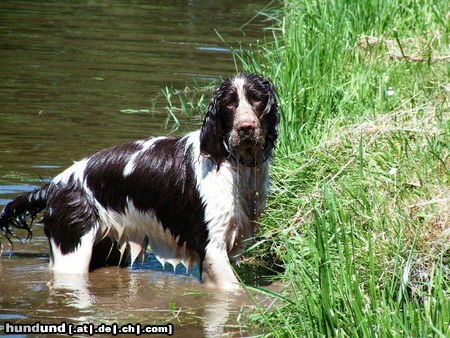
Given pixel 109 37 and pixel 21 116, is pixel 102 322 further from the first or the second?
pixel 109 37

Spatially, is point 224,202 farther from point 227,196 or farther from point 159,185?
point 159,185

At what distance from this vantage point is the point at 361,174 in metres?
5.59

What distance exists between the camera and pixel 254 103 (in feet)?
18.3

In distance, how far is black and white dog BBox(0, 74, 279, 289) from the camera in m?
5.59

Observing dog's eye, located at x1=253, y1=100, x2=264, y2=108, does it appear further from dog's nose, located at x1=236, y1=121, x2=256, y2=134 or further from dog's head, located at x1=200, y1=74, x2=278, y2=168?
dog's nose, located at x1=236, y1=121, x2=256, y2=134

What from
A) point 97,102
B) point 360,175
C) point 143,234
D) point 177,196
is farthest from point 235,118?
point 97,102

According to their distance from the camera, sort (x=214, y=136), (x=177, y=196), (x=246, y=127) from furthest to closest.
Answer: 1. (x=177, y=196)
2. (x=214, y=136)
3. (x=246, y=127)

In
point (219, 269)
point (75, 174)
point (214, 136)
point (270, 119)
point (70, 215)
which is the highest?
point (270, 119)

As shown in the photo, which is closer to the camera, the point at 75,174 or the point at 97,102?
the point at 75,174

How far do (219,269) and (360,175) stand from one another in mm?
1102

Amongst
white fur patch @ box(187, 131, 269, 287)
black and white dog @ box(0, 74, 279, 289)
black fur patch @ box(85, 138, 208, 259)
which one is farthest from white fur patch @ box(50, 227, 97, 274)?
white fur patch @ box(187, 131, 269, 287)

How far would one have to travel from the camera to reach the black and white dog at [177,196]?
220 inches

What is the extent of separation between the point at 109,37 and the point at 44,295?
8774 mm

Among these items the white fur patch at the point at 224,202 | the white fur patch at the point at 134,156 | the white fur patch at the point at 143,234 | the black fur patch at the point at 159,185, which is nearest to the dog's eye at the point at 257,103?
the white fur patch at the point at 224,202
